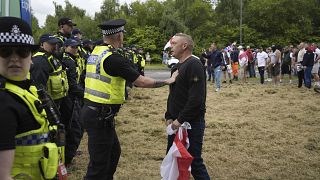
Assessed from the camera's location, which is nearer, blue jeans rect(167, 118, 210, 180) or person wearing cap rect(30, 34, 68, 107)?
blue jeans rect(167, 118, 210, 180)

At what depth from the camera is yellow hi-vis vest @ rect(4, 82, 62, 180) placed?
1.96m

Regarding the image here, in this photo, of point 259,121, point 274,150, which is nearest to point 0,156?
point 274,150

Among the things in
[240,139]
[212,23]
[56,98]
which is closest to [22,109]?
[56,98]

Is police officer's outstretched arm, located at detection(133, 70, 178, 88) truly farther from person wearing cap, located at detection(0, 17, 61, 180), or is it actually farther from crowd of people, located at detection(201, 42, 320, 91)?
crowd of people, located at detection(201, 42, 320, 91)

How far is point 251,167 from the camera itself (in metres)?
5.64

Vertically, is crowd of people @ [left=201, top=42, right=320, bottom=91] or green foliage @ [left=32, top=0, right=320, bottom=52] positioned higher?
green foliage @ [left=32, top=0, right=320, bottom=52]

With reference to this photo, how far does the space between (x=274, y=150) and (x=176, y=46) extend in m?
3.27

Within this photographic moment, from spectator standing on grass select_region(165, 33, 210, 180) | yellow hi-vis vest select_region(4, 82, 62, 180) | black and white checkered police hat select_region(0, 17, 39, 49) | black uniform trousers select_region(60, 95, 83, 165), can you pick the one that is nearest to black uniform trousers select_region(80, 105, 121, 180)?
spectator standing on grass select_region(165, 33, 210, 180)

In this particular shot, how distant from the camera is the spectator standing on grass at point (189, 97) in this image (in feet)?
13.1

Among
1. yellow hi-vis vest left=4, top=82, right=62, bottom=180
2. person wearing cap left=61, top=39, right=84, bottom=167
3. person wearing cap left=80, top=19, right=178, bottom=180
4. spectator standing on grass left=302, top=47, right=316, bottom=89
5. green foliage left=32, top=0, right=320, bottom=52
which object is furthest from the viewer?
green foliage left=32, top=0, right=320, bottom=52

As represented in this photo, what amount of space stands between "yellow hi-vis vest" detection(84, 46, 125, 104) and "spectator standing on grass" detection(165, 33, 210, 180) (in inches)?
24.5

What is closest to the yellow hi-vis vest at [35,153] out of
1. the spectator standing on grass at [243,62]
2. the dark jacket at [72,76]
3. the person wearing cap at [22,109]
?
the person wearing cap at [22,109]

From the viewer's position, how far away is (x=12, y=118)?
5.89ft

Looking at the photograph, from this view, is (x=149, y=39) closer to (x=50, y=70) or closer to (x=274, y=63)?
(x=274, y=63)
